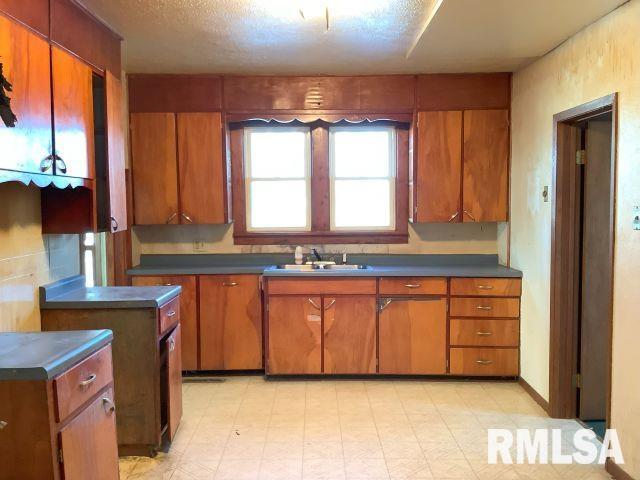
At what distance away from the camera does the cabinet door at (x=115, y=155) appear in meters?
2.74

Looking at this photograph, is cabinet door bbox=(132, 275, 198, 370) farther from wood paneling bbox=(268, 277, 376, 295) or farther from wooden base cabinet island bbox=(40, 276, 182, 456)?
wooden base cabinet island bbox=(40, 276, 182, 456)

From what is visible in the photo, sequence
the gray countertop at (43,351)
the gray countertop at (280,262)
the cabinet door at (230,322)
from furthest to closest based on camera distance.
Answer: the gray countertop at (280,262) → the cabinet door at (230,322) → the gray countertop at (43,351)

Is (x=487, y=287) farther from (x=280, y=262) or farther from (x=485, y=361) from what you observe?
(x=280, y=262)

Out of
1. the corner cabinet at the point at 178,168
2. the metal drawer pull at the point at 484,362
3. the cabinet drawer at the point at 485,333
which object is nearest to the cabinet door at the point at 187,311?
the corner cabinet at the point at 178,168

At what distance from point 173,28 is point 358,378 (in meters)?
2.75

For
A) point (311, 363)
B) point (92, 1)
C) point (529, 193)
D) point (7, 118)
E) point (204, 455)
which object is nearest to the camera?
point (7, 118)

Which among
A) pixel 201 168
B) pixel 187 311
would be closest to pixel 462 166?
pixel 201 168

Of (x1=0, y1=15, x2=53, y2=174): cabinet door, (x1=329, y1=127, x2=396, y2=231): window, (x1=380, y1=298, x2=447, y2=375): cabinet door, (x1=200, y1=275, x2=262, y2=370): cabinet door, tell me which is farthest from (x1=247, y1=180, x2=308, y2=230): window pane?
(x1=0, y1=15, x2=53, y2=174): cabinet door

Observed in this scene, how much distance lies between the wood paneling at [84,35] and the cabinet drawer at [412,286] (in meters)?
2.31

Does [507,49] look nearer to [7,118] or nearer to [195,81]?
[195,81]

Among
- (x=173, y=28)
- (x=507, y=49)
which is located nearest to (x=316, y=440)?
(x=173, y=28)

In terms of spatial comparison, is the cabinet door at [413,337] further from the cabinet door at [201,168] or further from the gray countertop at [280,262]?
the cabinet door at [201,168]

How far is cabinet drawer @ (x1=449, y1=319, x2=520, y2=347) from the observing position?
3811mm

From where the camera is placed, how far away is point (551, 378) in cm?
325
